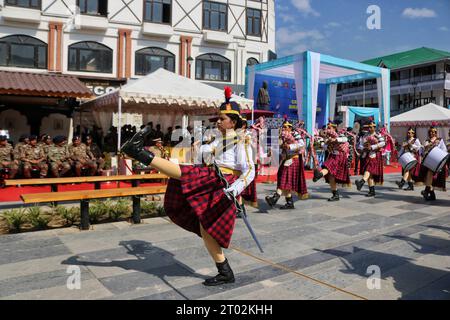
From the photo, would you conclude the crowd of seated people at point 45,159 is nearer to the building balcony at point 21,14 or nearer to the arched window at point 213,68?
the building balcony at point 21,14

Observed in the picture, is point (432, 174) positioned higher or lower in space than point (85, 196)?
higher

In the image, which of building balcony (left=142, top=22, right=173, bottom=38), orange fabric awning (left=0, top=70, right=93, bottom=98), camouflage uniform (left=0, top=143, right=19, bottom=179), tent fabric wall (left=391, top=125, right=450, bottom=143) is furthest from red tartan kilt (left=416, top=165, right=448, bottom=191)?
tent fabric wall (left=391, top=125, right=450, bottom=143)

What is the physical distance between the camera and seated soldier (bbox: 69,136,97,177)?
998 cm

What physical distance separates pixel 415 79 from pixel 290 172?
118 feet

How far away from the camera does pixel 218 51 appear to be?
21688mm

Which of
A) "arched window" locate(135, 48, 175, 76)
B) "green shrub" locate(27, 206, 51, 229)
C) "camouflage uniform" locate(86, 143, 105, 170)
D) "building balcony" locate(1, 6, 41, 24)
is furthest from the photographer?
"arched window" locate(135, 48, 175, 76)

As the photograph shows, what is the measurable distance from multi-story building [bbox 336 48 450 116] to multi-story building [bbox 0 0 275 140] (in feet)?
51.5

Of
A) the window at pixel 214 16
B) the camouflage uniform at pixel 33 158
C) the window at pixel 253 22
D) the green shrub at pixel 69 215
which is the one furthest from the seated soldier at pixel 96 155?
the window at pixel 253 22

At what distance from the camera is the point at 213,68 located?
855 inches

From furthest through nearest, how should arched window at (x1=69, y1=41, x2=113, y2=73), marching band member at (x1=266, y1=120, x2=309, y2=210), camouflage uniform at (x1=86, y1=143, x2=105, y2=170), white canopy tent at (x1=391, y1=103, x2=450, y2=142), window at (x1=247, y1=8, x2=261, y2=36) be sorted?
window at (x1=247, y1=8, x2=261, y2=36)
white canopy tent at (x1=391, y1=103, x2=450, y2=142)
arched window at (x1=69, y1=41, x2=113, y2=73)
camouflage uniform at (x1=86, y1=143, x2=105, y2=170)
marching band member at (x1=266, y1=120, x2=309, y2=210)

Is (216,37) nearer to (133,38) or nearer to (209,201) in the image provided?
(133,38)

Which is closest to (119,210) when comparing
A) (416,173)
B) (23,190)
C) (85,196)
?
(85,196)

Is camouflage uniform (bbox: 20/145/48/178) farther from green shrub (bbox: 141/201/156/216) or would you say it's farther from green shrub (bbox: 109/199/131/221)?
green shrub (bbox: 141/201/156/216)

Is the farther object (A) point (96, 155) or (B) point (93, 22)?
(B) point (93, 22)
